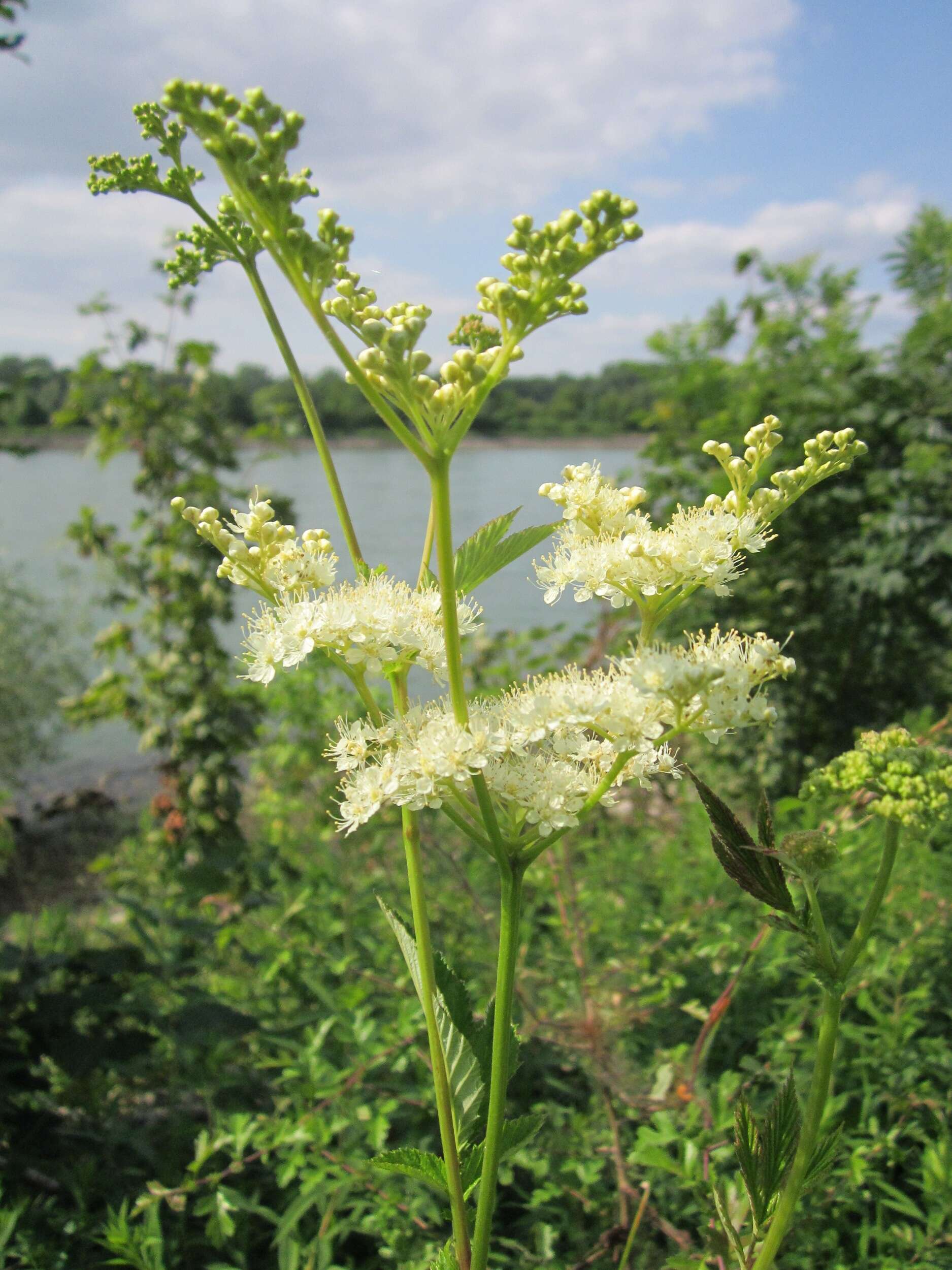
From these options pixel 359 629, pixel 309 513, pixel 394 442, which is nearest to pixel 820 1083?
pixel 359 629

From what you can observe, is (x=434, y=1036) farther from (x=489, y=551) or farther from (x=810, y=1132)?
(x=489, y=551)

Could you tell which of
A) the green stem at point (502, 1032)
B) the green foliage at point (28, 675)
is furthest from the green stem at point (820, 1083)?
the green foliage at point (28, 675)

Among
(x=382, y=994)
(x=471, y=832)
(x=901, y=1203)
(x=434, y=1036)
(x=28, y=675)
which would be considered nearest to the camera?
(x=471, y=832)

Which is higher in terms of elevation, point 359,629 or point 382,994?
point 359,629

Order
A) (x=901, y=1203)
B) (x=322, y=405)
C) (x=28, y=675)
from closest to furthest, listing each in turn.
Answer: (x=901, y=1203), (x=322, y=405), (x=28, y=675)

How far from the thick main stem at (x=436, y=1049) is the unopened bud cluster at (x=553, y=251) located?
0.55m

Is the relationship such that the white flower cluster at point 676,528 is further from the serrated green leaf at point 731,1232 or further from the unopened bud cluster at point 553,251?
the serrated green leaf at point 731,1232

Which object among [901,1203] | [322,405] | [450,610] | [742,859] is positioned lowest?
[901,1203]

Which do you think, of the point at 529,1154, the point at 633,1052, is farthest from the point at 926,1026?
the point at 529,1154

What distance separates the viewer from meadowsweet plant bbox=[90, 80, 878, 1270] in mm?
813

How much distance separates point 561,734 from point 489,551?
237 millimetres

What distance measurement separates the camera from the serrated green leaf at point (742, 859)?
98cm

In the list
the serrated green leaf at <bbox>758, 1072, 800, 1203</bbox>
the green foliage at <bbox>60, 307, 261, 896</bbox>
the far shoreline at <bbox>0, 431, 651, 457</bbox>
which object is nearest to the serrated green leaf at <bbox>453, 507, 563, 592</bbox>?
the serrated green leaf at <bbox>758, 1072, 800, 1203</bbox>

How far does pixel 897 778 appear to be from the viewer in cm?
113
